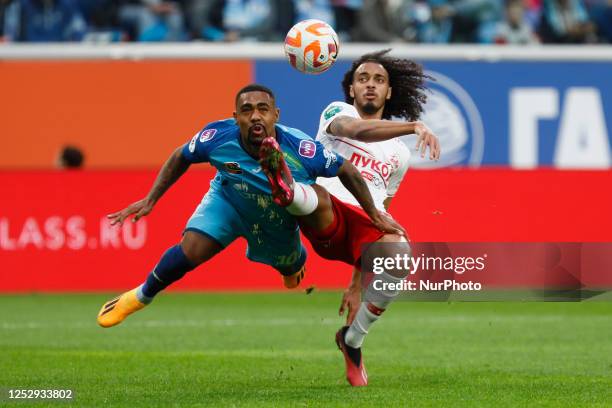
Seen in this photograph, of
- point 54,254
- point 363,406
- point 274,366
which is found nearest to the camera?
point 363,406

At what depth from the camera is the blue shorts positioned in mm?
9531

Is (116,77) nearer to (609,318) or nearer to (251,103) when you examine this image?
(609,318)

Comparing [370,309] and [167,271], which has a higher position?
[167,271]

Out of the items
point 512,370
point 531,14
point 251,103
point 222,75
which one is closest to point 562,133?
point 531,14

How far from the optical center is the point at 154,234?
17.5m

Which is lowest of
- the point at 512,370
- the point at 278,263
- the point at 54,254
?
the point at 54,254

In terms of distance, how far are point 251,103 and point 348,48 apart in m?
11.5

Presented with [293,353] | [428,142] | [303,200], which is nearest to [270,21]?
→ [293,353]

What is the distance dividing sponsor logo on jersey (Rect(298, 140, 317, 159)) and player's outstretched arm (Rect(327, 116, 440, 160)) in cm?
35

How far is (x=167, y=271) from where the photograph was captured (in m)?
9.50

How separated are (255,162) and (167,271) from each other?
3.48 ft

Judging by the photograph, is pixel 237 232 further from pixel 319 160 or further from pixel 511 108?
pixel 511 108

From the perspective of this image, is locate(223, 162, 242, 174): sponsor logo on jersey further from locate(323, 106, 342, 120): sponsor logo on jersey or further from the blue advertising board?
the blue advertising board

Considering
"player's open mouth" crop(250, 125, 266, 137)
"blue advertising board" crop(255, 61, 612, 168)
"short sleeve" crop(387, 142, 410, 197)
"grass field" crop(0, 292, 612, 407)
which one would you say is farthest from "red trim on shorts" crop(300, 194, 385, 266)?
"blue advertising board" crop(255, 61, 612, 168)
